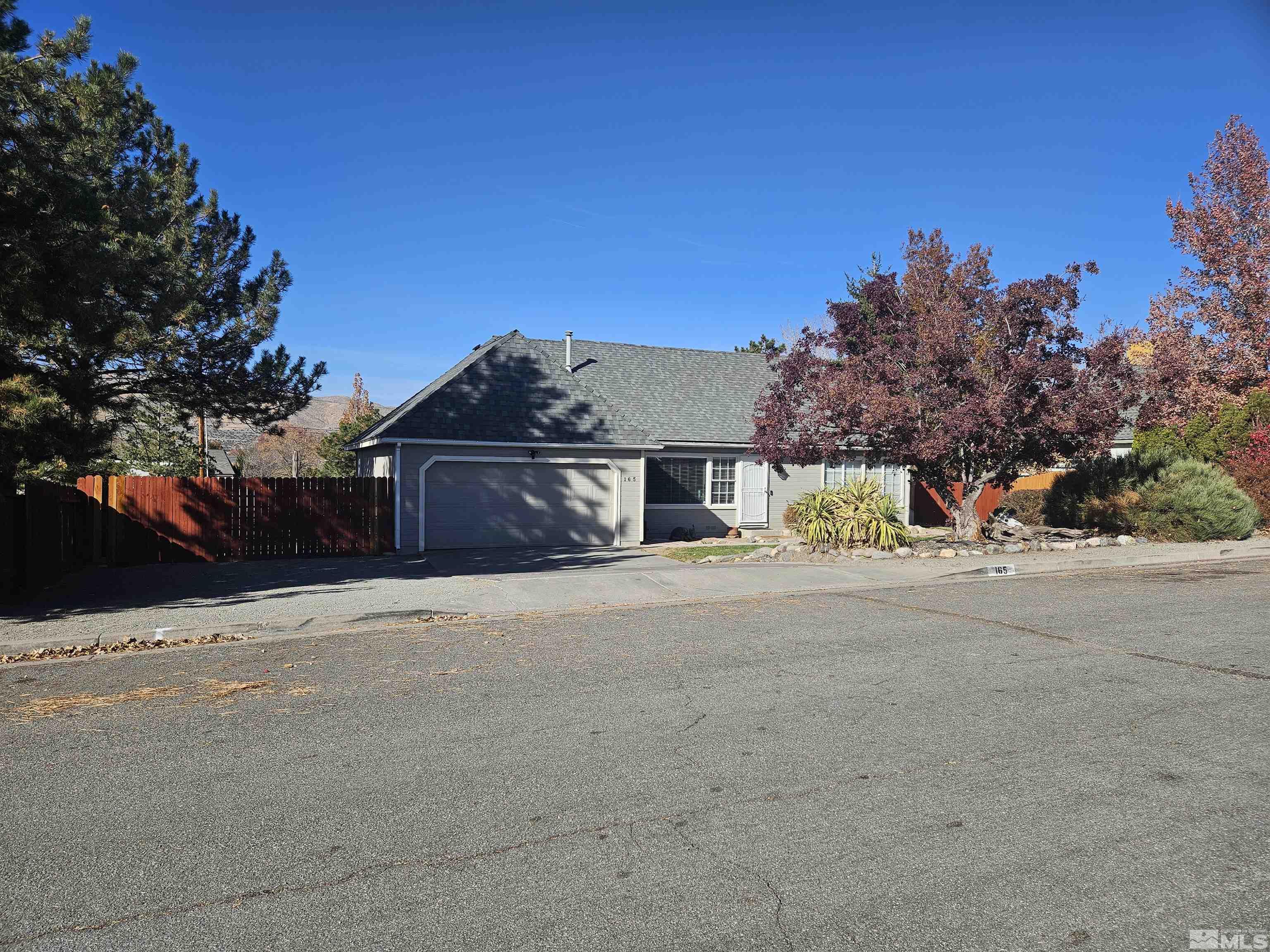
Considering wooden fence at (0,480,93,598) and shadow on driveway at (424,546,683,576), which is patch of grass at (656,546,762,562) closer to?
shadow on driveway at (424,546,683,576)

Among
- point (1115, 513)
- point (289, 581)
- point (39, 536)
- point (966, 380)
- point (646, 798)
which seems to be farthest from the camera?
point (1115, 513)

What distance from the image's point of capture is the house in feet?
66.5

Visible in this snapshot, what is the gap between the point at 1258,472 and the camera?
2155 centimetres

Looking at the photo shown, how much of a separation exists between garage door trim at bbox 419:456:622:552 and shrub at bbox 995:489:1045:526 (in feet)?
37.5

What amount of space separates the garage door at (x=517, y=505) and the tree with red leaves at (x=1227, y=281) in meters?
18.5

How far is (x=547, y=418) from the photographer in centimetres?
2183

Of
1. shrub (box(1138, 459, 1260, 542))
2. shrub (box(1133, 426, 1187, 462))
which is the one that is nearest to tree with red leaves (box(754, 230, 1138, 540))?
shrub (box(1138, 459, 1260, 542))

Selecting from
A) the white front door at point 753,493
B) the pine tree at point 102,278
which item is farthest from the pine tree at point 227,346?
the white front door at point 753,493

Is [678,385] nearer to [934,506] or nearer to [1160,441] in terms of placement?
[934,506]

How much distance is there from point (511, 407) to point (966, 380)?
1085 centimetres

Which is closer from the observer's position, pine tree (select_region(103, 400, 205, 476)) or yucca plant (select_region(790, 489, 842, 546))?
yucca plant (select_region(790, 489, 842, 546))

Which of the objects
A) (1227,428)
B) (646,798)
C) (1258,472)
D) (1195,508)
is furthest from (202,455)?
(1227,428)

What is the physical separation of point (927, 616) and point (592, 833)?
7.36 meters

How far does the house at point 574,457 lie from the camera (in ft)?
66.5
